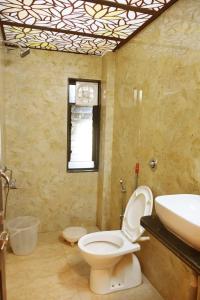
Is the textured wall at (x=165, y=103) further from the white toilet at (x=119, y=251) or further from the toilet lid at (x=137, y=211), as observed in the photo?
the white toilet at (x=119, y=251)

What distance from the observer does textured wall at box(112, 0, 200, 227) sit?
155 centimetres

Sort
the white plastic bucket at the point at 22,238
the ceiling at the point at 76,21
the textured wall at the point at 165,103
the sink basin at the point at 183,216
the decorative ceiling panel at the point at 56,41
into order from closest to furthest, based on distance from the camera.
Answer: the sink basin at the point at 183,216 < the textured wall at the point at 165,103 < the ceiling at the point at 76,21 < the decorative ceiling panel at the point at 56,41 < the white plastic bucket at the point at 22,238

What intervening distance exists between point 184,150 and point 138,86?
3.01 feet

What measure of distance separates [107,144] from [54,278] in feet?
5.18

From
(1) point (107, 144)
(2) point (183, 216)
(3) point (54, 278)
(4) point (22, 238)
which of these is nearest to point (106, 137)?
(1) point (107, 144)

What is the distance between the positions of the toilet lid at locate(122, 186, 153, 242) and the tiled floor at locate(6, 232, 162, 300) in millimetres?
498

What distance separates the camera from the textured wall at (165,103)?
1550 mm

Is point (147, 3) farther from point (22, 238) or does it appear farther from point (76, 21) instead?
point (22, 238)

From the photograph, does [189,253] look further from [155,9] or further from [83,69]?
[83,69]

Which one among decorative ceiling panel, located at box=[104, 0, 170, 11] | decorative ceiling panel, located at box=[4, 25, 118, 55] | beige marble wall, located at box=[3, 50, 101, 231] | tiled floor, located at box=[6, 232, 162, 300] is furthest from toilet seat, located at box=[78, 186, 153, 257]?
decorative ceiling panel, located at box=[4, 25, 118, 55]

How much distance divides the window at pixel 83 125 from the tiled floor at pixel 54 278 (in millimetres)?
1063

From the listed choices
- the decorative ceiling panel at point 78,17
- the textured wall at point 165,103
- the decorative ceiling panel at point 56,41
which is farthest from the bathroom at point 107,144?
the decorative ceiling panel at point 78,17

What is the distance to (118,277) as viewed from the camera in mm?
2021

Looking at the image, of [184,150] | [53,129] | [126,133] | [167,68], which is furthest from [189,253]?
[53,129]
